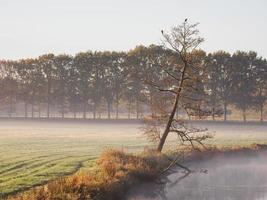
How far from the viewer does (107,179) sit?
30.7m

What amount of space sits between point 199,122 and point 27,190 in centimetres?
8520

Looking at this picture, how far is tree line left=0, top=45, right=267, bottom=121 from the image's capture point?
386ft

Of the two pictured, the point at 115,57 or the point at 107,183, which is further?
the point at 115,57

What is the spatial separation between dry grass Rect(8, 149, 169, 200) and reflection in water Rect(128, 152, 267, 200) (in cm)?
102

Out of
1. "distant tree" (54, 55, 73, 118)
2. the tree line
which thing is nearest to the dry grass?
the tree line

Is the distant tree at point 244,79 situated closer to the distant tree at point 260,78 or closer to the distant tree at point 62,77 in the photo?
the distant tree at point 260,78

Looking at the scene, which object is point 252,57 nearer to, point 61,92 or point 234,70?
point 234,70

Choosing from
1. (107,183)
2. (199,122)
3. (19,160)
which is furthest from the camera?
(199,122)

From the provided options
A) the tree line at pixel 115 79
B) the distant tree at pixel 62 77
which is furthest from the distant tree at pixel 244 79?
the distant tree at pixel 62 77

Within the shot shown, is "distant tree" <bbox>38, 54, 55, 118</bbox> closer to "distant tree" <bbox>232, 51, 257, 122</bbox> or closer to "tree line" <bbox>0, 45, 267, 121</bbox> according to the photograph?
"tree line" <bbox>0, 45, 267, 121</bbox>

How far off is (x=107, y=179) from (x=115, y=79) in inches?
3681

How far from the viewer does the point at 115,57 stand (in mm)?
126562

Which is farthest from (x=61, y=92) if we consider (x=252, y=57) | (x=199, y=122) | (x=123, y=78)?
(x=252, y=57)

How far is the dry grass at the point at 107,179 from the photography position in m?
24.4
